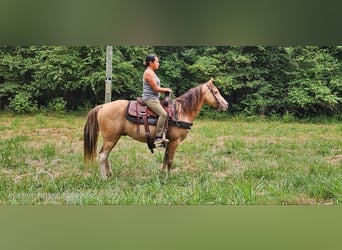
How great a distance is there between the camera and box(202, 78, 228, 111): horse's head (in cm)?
211

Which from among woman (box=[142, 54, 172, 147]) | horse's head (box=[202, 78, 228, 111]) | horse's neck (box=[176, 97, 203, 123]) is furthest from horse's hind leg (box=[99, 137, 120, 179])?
horse's head (box=[202, 78, 228, 111])

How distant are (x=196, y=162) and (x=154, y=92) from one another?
1.52 feet

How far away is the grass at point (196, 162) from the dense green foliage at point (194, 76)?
9 cm

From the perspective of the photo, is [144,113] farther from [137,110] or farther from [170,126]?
[170,126]

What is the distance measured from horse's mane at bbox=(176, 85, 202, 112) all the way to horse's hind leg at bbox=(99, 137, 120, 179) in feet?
1.39

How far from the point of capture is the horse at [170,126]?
2.12 meters

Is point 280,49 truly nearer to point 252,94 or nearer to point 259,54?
point 259,54

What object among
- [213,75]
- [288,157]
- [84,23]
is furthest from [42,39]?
[288,157]

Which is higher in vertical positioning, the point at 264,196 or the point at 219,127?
the point at 219,127

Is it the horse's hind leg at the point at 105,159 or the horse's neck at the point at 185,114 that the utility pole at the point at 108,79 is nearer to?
the horse's hind leg at the point at 105,159

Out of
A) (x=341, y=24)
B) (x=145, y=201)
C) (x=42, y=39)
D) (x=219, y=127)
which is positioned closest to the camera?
(x=341, y=24)

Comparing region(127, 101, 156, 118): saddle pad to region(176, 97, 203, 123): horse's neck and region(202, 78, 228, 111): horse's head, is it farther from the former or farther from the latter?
region(202, 78, 228, 111): horse's head

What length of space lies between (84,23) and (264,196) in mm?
1206

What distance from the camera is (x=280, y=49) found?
1933 mm
